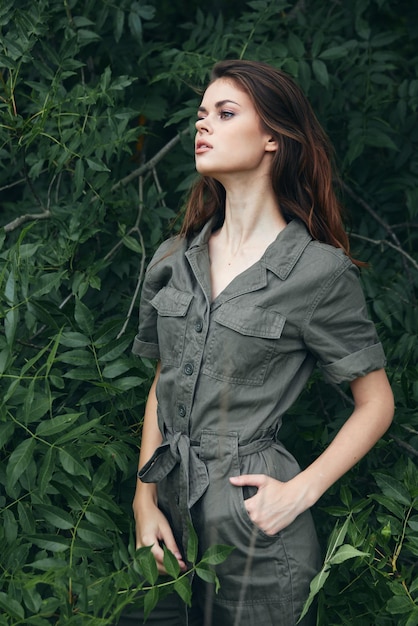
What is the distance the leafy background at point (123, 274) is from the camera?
2.03 meters

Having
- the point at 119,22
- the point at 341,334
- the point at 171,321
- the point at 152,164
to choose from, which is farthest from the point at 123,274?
the point at 341,334

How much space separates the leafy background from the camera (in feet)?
6.67

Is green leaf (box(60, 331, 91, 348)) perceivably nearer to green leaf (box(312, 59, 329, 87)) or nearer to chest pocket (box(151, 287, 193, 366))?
chest pocket (box(151, 287, 193, 366))

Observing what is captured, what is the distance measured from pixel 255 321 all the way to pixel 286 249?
173 mm

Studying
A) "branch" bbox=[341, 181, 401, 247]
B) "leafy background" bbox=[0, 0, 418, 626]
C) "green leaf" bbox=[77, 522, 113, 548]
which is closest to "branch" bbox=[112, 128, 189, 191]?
"leafy background" bbox=[0, 0, 418, 626]

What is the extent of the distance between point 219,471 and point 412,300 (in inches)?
48.1

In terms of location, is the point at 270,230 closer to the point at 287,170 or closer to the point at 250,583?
the point at 287,170

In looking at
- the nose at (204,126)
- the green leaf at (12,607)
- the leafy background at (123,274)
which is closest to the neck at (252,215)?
the nose at (204,126)

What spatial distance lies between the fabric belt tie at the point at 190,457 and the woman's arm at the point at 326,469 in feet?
0.22

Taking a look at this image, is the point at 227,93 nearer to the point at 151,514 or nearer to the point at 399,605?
the point at 151,514

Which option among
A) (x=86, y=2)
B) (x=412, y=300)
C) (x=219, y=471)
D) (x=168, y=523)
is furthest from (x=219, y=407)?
(x=86, y=2)

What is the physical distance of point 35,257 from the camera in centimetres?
263

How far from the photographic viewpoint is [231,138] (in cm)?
202

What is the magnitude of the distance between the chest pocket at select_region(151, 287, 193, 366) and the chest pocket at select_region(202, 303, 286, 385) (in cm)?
10
